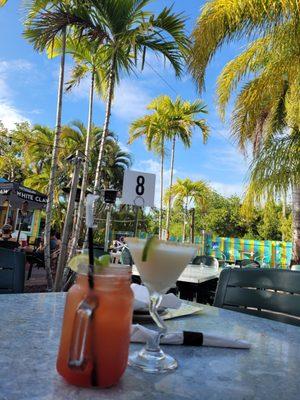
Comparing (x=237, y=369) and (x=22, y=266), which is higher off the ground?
(x=22, y=266)

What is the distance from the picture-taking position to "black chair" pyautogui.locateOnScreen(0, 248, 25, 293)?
1839 millimetres

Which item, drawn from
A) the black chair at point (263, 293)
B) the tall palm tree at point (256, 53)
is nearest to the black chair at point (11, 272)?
the black chair at point (263, 293)

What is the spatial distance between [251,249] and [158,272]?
1659 cm

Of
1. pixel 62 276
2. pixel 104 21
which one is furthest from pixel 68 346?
pixel 104 21

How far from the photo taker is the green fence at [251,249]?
625 inches

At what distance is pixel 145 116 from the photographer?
1531cm

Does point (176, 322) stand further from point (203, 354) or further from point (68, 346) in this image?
point (68, 346)

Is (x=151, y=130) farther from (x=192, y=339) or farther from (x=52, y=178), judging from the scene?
(x=192, y=339)

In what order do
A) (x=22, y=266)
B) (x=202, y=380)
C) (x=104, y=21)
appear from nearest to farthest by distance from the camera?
1. (x=202, y=380)
2. (x=22, y=266)
3. (x=104, y=21)

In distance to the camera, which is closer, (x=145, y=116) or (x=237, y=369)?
(x=237, y=369)

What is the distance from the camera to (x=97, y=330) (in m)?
0.69

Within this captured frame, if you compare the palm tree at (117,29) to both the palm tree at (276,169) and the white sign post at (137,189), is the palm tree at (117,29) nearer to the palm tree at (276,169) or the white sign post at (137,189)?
the white sign post at (137,189)

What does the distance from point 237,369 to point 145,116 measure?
1487 centimetres

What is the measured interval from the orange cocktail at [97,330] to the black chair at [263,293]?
1.25 metres
